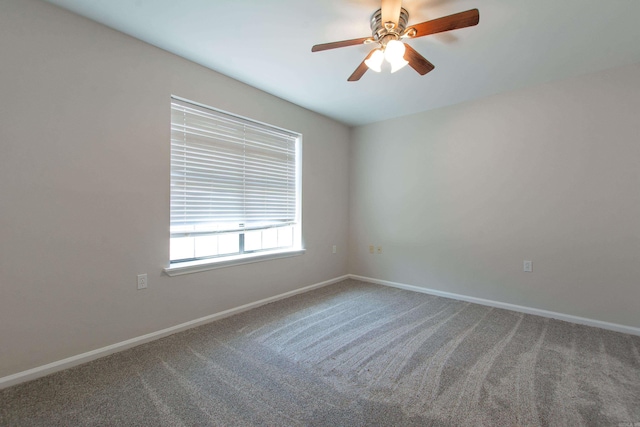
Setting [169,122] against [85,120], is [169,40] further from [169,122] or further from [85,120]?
[85,120]

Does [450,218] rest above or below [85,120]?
below

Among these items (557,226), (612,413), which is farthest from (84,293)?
(557,226)

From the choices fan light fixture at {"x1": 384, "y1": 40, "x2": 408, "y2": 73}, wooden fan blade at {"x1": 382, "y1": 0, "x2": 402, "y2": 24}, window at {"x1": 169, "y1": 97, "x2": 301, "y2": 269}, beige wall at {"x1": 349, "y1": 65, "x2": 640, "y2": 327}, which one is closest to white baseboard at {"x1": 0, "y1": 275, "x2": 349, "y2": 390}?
window at {"x1": 169, "y1": 97, "x2": 301, "y2": 269}

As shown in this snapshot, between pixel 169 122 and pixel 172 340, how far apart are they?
1.85 meters

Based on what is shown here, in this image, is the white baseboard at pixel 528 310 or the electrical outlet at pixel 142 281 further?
the white baseboard at pixel 528 310

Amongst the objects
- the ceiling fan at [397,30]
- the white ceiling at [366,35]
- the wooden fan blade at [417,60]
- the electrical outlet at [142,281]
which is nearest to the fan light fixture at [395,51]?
the ceiling fan at [397,30]

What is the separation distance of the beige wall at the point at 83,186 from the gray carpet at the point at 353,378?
0.28 meters

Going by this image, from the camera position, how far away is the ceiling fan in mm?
1622

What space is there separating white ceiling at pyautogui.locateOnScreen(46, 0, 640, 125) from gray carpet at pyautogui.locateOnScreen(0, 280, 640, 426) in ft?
7.91

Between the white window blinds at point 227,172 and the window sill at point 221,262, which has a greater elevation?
the white window blinds at point 227,172

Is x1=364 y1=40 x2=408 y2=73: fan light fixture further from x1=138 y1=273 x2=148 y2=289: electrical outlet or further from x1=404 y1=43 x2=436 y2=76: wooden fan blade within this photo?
x1=138 y1=273 x2=148 y2=289: electrical outlet

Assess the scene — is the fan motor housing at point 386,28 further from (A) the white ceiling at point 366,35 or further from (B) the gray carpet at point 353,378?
(B) the gray carpet at point 353,378

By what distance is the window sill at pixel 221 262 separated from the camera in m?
2.48

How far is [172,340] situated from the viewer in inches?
91.7
